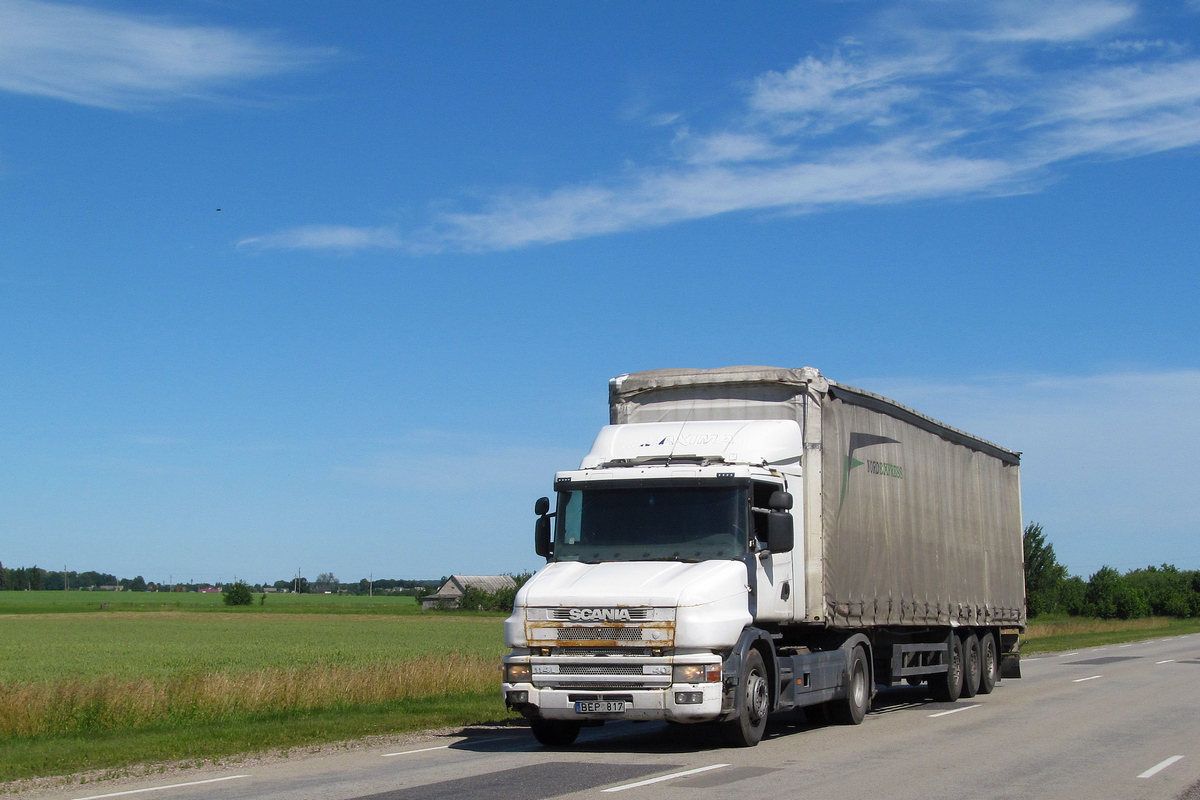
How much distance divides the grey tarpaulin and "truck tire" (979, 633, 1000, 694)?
0.60 metres

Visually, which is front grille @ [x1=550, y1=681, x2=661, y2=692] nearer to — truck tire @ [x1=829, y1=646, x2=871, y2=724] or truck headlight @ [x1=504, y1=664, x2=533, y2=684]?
truck headlight @ [x1=504, y1=664, x2=533, y2=684]

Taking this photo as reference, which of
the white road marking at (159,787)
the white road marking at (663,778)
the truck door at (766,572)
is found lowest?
the white road marking at (159,787)

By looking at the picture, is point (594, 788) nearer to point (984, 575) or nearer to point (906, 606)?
point (906, 606)

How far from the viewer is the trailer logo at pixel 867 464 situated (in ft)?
52.6

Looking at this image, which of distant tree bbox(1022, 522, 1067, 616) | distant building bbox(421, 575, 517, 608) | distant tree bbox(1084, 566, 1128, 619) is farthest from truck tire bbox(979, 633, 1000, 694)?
distant building bbox(421, 575, 517, 608)

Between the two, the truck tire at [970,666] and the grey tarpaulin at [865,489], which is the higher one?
the grey tarpaulin at [865,489]

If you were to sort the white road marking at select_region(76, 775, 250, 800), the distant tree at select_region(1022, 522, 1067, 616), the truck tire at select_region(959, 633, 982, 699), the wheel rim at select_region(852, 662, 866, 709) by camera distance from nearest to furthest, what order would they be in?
the white road marking at select_region(76, 775, 250, 800) < the wheel rim at select_region(852, 662, 866, 709) < the truck tire at select_region(959, 633, 982, 699) < the distant tree at select_region(1022, 522, 1067, 616)

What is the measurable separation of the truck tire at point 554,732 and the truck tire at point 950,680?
853 centimetres

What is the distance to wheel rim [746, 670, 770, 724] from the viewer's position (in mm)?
13555

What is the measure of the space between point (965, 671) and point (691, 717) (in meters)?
10.4


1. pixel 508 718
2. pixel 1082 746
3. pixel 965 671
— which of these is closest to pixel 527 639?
pixel 508 718

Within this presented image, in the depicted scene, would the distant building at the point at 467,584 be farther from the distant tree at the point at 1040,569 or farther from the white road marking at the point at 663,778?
the white road marking at the point at 663,778

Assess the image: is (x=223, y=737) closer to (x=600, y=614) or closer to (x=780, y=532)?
(x=600, y=614)

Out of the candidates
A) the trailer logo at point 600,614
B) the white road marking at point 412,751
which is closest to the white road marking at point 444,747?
the white road marking at point 412,751
